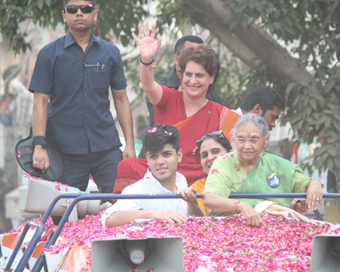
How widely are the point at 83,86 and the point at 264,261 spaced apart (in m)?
2.39

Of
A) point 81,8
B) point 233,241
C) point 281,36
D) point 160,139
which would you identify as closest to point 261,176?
point 160,139

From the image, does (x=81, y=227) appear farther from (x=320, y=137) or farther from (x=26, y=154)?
(x=320, y=137)

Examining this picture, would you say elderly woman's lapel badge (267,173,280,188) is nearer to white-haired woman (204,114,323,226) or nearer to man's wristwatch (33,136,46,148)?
white-haired woman (204,114,323,226)

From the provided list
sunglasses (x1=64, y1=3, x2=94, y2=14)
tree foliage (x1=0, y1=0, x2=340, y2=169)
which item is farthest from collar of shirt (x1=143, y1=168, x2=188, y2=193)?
tree foliage (x1=0, y1=0, x2=340, y2=169)

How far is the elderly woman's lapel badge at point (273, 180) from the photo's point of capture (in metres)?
4.02

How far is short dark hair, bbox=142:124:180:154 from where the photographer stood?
13.1ft

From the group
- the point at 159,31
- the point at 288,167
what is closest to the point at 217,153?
the point at 288,167

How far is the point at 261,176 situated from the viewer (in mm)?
4027

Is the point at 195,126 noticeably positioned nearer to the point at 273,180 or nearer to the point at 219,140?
the point at 219,140

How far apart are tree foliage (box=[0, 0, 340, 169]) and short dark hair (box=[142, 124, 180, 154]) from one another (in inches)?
115

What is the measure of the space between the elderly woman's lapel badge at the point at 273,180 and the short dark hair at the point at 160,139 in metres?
0.63

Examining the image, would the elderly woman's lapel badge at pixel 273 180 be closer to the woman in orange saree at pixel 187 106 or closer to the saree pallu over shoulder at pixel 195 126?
the woman in orange saree at pixel 187 106

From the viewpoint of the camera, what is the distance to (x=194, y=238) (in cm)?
332

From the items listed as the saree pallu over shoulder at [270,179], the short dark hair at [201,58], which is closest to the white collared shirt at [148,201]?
the saree pallu over shoulder at [270,179]
